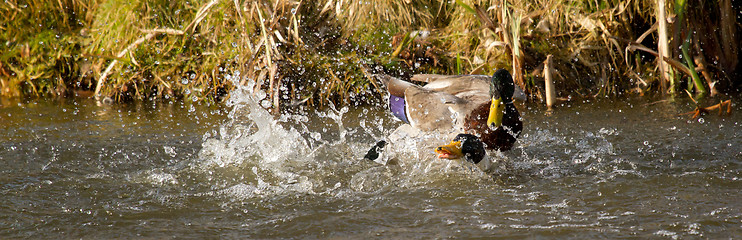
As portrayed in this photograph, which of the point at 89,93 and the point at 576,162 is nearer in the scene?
the point at 576,162

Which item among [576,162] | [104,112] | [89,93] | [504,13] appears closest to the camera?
[576,162]

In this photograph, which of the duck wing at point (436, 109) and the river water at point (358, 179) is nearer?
the river water at point (358, 179)

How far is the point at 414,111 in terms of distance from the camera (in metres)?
3.70

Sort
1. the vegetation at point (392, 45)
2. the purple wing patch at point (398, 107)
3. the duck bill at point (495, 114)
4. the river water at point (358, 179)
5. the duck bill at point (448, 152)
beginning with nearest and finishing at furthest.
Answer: the river water at point (358, 179), the duck bill at point (448, 152), the duck bill at point (495, 114), the purple wing patch at point (398, 107), the vegetation at point (392, 45)

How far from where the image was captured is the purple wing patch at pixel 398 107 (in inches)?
150

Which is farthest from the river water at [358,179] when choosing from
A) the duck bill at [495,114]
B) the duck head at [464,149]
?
the duck bill at [495,114]

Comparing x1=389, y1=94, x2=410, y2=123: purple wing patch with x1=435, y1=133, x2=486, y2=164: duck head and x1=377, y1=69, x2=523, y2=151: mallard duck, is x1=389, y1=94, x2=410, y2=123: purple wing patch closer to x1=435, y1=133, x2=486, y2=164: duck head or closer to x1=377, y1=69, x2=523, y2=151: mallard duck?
x1=377, y1=69, x2=523, y2=151: mallard duck

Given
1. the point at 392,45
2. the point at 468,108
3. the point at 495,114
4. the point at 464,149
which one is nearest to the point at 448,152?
the point at 464,149

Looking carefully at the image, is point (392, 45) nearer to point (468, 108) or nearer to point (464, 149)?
point (468, 108)

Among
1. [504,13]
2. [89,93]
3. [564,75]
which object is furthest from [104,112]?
[564,75]

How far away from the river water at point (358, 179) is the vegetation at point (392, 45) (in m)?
0.32

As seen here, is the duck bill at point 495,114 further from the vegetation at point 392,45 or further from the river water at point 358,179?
the vegetation at point 392,45

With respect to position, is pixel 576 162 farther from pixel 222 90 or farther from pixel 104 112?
pixel 104 112

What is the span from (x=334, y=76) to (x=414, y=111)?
4.26 ft
